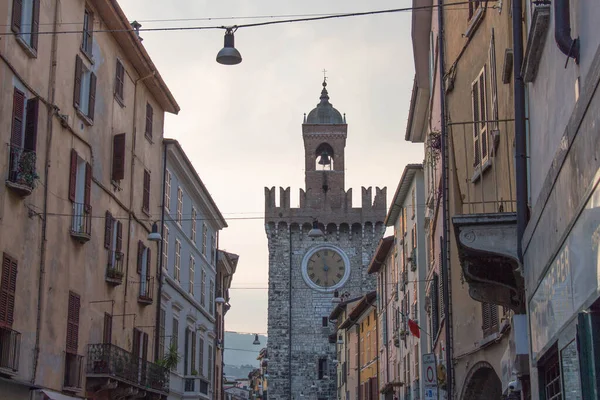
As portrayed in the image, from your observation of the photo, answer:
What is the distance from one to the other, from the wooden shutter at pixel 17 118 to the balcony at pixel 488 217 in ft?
29.3

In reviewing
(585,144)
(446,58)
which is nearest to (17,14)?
(446,58)

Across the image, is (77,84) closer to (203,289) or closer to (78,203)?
(78,203)

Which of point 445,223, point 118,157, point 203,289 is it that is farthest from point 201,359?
point 445,223

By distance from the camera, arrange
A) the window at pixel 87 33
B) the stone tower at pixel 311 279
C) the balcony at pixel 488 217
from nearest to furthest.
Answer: the balcony at pixel 488 217 → the window at pixel 87 33 → the stone tower at pixel 311 279

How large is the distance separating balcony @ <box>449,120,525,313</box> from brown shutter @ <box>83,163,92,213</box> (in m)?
11.1

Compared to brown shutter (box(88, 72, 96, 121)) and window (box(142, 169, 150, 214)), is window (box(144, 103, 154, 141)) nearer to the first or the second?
window (box(142, 169, 150, 214))

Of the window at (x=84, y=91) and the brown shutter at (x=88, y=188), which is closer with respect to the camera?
the window at (x=84, y=91)

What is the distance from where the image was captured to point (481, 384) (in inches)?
749

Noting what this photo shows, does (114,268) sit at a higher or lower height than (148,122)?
lower

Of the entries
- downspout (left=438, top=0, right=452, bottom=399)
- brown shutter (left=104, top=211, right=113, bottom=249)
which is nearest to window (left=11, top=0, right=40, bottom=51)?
brown shutter (left=104, top=211, right=113, bottom=249)

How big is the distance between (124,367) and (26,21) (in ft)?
36.6

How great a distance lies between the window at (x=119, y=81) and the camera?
1169 inches

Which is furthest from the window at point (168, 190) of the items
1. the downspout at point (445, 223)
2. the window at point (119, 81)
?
the downspout at point (445, 223)

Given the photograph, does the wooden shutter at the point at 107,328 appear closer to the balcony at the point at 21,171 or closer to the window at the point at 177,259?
the balcony at the point at 21,171
